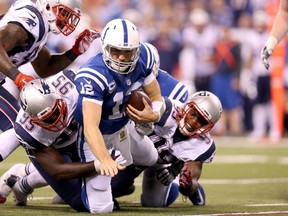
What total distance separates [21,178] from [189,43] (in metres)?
8.25

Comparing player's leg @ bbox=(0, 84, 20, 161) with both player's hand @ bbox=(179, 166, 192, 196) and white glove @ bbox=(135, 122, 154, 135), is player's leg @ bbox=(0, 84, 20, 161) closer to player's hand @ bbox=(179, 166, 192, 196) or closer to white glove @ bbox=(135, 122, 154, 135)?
white glove @ bbox=(135, 122, 154, 135)

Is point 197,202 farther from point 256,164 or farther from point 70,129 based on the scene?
point 256,164

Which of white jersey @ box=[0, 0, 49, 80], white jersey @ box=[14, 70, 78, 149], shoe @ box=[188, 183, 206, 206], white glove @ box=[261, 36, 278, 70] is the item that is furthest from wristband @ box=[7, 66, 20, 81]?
white glove @ box=[261, 36, 278, 70]

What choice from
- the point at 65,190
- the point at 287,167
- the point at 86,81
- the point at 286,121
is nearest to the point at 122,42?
the point at 86,81

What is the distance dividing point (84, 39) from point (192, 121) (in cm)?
111

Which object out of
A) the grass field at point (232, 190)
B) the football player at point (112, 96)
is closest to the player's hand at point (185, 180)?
the grass field at point (232, 190)

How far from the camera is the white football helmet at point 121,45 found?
5301mm

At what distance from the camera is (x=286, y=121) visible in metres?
13.3

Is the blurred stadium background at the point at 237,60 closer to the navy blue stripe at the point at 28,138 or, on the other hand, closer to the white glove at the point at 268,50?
the white glove at the point at 268,50

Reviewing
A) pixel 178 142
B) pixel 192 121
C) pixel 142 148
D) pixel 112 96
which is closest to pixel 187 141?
pixel 178 142

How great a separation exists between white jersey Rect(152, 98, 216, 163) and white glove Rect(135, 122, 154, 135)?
219 mm

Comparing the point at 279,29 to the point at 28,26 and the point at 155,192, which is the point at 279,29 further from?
the point at 28,26

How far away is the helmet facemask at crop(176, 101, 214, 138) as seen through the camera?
5.80 meters

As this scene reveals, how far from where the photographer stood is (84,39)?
6414 mm
